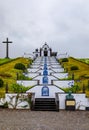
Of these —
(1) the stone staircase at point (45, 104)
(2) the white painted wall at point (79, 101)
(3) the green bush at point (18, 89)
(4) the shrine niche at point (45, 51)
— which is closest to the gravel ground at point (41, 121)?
(1) the stone staircase at point (45, 104)

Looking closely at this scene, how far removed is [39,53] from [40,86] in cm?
5072

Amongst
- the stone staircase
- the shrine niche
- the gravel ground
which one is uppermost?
the shrine niche

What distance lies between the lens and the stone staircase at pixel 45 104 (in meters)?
32.3

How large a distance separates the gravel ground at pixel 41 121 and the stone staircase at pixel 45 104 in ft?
5.50

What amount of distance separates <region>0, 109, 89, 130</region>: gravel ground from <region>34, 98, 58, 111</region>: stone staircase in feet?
5.50

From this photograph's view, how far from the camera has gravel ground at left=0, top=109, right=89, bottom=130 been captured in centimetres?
2294

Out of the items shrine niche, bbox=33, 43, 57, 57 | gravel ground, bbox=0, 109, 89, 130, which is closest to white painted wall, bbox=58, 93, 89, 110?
gravel ground, bbox=0, 109, 89, 130

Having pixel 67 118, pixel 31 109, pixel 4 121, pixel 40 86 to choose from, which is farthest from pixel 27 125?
pixel 40 86

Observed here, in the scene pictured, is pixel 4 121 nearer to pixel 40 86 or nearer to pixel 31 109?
pixel 31 109

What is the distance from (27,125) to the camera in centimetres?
2353

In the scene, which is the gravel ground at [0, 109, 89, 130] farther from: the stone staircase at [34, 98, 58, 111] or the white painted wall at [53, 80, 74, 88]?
the white painted wall at [53, 80, 74, 88]

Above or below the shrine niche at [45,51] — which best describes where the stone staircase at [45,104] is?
below

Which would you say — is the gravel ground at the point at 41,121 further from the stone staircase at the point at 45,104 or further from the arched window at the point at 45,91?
the arched window at the point at 45,91

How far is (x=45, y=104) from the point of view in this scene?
33250mm
